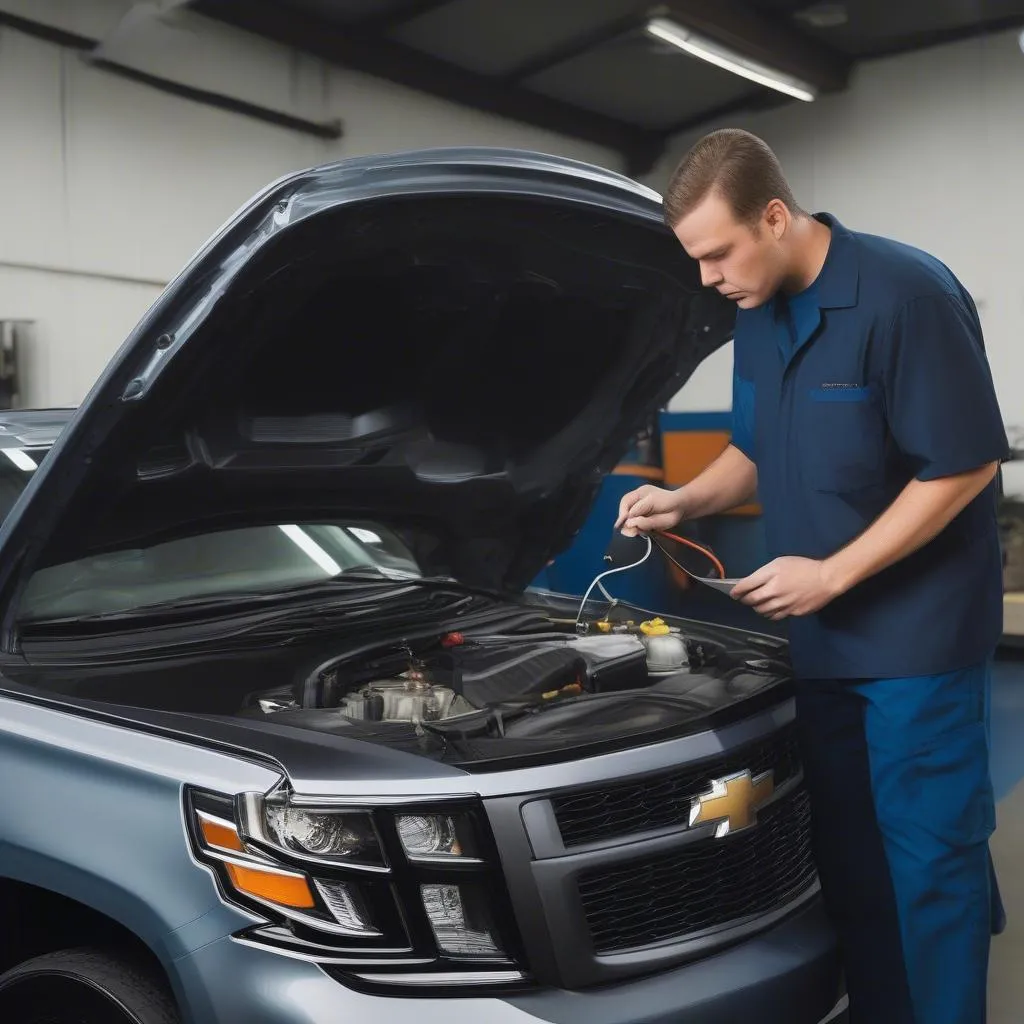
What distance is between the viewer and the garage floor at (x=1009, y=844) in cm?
256

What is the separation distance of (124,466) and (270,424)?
0.39 m

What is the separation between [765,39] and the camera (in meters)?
8.31

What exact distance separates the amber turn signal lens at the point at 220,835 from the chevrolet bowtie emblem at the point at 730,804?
0.59 metres

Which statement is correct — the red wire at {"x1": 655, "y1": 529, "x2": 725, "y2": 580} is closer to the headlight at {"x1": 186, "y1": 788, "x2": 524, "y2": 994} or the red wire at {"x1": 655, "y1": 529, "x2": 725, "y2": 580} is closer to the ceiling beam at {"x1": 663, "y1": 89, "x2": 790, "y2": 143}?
the headlight at {"x1": 186, "y1": 788, "x2": 524, "y2": 994}

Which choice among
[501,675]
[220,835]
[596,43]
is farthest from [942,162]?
[220,835]

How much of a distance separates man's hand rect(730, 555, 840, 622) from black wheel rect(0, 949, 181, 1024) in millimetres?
960

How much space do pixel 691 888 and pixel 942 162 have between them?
8878 millimetres

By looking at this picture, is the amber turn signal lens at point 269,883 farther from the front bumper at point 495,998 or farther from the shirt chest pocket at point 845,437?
the shirt chest pocket at point 845,437

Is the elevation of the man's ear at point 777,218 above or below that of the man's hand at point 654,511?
above

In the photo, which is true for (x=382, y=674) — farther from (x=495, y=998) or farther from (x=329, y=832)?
(x=495, y=998)

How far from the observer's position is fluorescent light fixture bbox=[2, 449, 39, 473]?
7.60ft

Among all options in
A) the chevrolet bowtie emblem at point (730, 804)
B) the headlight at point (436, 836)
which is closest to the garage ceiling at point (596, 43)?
the chevrolet bowtie emblem at point (730, 804)

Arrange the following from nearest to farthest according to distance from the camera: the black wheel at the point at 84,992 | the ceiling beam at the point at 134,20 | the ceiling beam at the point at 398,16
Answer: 1. the black wheel at the point at 84,992
2. the ceiling beam at the point at 134,20
3. the ceiling beam at the point at 398,16

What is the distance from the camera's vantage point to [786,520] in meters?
1.91
